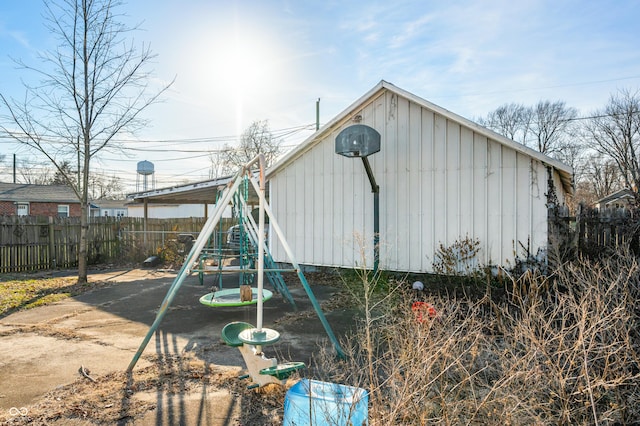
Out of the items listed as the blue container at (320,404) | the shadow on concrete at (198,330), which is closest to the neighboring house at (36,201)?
the shadow on concrete at (198,330)

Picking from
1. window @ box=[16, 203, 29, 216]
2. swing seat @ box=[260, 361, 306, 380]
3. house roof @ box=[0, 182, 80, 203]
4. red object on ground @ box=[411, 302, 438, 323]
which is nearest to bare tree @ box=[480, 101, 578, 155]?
house roof @ box=[0, 182, 80, 203]

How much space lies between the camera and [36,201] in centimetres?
2469

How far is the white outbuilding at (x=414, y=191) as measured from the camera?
755 centimetres

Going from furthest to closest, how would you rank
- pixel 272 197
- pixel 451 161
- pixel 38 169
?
pixel 38 169 < pixel 272 197 < pixel 451 161

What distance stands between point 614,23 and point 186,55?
978 cm

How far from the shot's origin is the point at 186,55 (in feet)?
28.9

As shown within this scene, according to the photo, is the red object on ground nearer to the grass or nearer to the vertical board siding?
the vertical board siding

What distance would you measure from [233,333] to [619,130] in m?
30.2

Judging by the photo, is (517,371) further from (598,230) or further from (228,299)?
(598,230)

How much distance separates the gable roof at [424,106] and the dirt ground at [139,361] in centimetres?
377

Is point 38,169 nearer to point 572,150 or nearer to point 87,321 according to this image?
point 87,321

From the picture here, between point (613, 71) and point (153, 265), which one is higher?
point (613, 71)

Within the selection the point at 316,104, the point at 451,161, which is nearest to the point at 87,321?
the point at 451,161

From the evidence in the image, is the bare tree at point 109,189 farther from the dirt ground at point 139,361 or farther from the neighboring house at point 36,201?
the dirt ground at point 139,361
